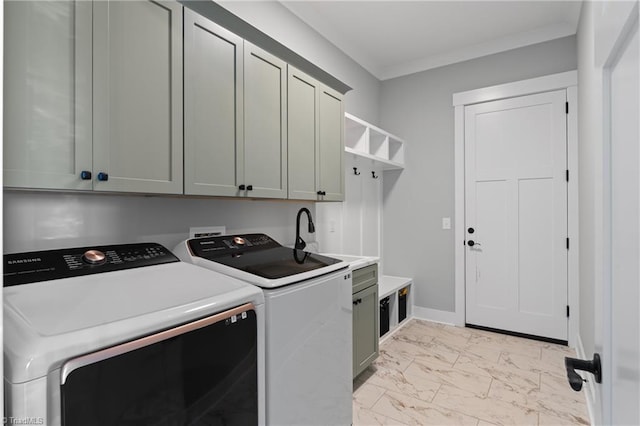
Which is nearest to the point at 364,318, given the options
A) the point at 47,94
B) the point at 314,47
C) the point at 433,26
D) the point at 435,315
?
the point at 435,315

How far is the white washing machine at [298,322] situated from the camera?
137 centimetres

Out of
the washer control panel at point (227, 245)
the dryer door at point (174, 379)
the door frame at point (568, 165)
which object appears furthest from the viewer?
the door frame at point (568, 165)

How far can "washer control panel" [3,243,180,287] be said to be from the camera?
3.79 feet

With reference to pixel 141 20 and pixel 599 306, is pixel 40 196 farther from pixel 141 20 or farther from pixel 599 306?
pixel 599 306

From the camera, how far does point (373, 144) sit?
142 inches

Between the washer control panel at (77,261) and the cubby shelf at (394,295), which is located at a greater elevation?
the washer control panel at (77,261)

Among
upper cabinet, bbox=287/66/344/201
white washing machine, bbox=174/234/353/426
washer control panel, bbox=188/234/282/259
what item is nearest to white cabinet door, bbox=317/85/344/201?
upper cabinet, bbox=287/66/344/201

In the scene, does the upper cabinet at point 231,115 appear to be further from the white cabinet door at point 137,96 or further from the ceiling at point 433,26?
the ceiling at point 433,26

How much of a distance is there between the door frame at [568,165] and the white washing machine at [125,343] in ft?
9.29

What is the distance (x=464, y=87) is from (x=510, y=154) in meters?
0.87

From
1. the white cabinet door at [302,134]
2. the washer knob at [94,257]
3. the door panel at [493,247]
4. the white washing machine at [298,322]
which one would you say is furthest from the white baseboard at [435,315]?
the washer knob at [94,257]

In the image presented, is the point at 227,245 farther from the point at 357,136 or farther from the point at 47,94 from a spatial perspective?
the point at 357,136

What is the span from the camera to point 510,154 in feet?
A: 10.8

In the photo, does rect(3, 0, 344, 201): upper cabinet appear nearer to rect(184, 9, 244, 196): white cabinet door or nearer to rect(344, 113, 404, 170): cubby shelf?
rect(184, 9, 244, 196): white cabinet door
